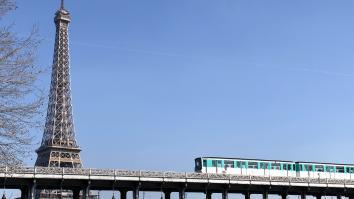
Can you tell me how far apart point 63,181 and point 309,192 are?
140ft

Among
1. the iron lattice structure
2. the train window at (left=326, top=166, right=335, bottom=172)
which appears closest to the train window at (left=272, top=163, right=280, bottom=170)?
the train window at (left=326, top=166, right=335, bottom=172)

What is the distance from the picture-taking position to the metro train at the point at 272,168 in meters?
83.8

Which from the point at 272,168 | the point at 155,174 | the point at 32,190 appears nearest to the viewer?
the point at 32,190

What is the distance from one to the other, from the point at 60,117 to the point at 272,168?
71357 millimetres

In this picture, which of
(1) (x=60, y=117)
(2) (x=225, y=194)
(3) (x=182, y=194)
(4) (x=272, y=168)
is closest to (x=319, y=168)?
(4) (x=272, y=168)

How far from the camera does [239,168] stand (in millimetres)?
85812

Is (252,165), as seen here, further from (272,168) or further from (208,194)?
(208,194)

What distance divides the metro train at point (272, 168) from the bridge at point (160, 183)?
3202 millimetres

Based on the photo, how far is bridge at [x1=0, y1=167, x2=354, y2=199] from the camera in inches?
2675

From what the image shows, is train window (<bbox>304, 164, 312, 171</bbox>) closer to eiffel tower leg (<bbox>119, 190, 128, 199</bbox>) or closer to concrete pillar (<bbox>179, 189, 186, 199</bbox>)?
concrete pillar (<bbox>179, 189, 186, 199</bbox>)

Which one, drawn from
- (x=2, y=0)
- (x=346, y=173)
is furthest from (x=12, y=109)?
(x=346, y=173)

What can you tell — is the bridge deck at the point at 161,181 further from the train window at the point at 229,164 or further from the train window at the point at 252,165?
the train window at the point at 252,165

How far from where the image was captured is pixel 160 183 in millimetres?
76000

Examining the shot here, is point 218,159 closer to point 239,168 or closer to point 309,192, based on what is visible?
point 239,168
